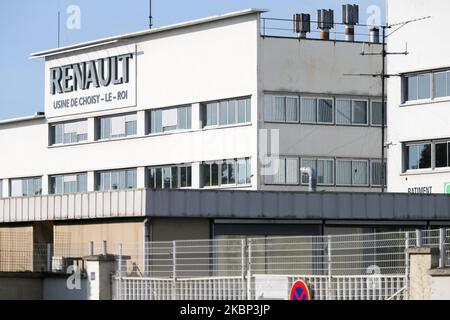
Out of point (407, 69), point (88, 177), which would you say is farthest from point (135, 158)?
point (407, 69)

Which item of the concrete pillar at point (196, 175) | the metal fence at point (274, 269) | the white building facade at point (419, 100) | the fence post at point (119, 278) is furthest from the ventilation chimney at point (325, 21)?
the fence post at point (119, 278)

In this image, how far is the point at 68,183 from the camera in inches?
2692

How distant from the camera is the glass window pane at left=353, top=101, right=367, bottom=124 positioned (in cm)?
5981

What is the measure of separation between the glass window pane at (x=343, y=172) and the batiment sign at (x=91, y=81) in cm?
985

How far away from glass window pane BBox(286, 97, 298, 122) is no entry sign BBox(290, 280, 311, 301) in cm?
3025

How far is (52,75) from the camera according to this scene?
69.2m

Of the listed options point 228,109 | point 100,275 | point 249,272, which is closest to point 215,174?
point 228,109

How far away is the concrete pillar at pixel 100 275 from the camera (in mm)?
34406

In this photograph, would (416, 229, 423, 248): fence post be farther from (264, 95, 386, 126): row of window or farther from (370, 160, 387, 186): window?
(370, 160, 387, 186): window

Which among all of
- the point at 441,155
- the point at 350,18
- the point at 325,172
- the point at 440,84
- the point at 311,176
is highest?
the point at 350,18

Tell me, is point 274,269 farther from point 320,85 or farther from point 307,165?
point 320,85

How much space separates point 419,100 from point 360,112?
461 centimetres

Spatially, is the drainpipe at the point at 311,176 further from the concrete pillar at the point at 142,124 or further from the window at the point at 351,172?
the concrete pillar at the point at 142,124

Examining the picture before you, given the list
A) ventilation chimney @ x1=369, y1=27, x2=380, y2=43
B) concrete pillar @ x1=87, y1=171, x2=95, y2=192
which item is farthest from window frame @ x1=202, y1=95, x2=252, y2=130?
concrete pillar @ x1=87, y1=171, x2=95, y2=192
